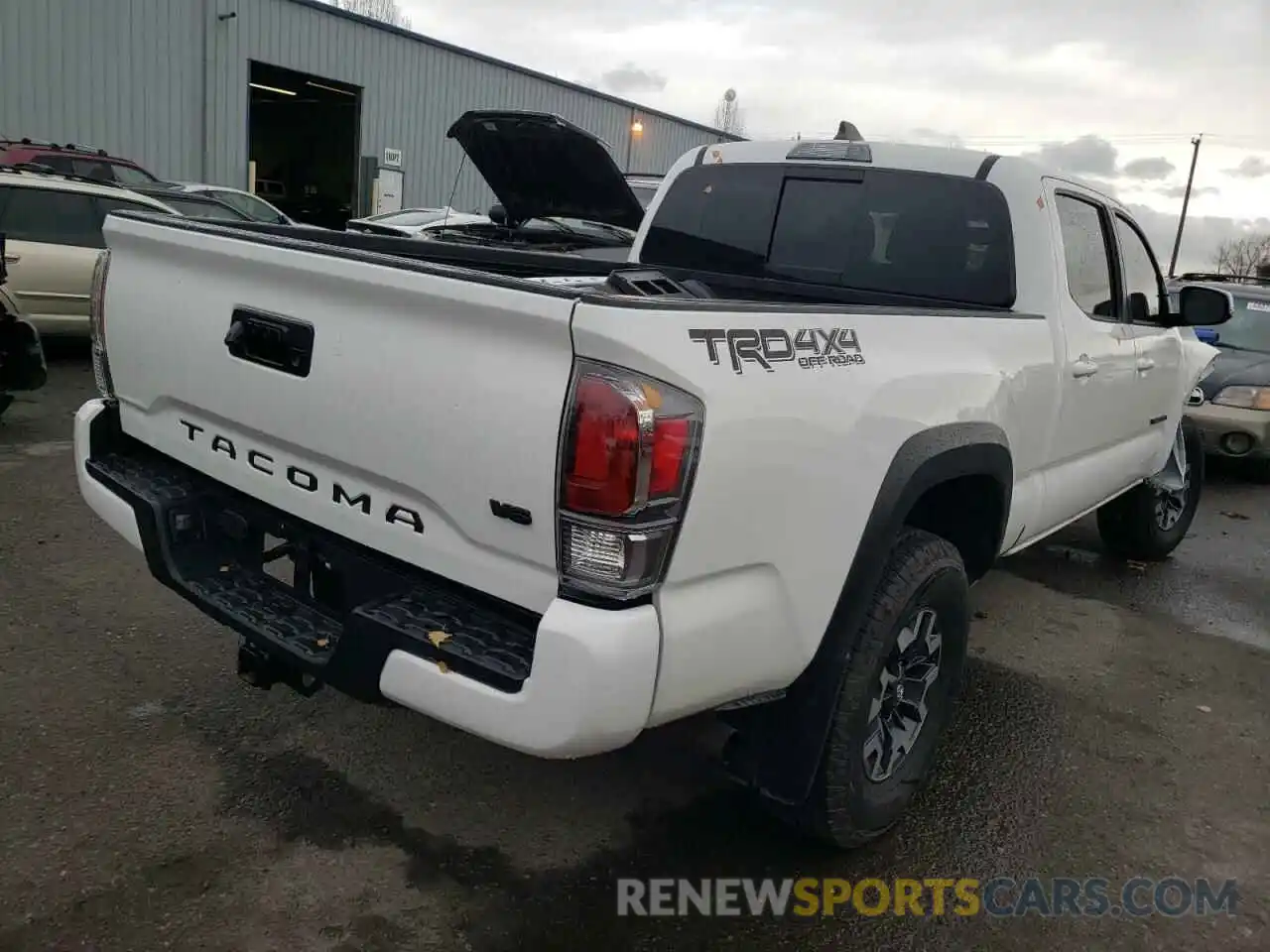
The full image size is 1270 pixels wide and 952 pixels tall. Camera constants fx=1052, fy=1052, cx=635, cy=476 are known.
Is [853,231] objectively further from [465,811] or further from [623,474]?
[465,811]

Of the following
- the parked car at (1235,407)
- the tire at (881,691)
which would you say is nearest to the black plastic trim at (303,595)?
the tire at (881,691)

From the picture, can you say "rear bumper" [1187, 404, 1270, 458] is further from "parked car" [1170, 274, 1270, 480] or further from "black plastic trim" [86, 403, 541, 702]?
"black plastic trim" [86, 403, 541, 702]

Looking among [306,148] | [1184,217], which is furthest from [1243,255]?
[306,148]

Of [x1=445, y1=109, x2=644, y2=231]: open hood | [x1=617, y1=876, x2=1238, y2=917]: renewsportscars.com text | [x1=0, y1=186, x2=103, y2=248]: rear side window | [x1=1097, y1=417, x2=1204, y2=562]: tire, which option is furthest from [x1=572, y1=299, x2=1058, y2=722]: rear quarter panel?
[x1=0, y1=186, x2=103, y2=248]: rear side window

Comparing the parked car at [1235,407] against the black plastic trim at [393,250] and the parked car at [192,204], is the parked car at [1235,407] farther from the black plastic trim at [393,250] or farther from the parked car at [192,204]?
the parked car at [192,204]

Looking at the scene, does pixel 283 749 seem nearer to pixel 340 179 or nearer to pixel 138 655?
pixel 138 655

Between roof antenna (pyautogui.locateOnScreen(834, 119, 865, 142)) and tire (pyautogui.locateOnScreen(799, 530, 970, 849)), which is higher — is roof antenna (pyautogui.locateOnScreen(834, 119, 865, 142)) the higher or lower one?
the higher one

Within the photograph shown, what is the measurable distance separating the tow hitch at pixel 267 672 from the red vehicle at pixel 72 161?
10.3 meters

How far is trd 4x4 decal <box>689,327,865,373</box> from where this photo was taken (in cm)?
212

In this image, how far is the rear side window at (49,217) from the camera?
893 centimetres

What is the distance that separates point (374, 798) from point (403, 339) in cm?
150

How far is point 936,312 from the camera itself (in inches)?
115

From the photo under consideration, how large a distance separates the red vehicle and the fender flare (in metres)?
11.2

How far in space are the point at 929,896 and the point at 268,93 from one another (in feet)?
88.7
